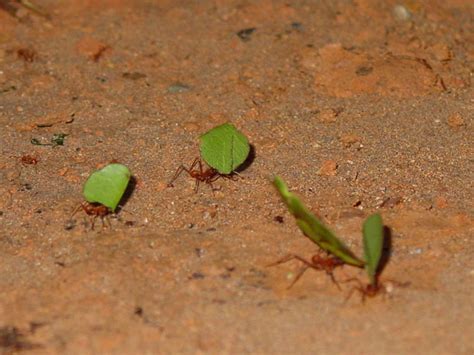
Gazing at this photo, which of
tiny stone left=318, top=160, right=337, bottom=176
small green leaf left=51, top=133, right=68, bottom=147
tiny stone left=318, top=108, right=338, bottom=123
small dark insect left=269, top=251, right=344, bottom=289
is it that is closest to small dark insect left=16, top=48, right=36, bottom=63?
small green leaf left=51, top=133, right=68, bottom=147

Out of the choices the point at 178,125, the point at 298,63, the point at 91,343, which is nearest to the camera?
the point at 91,343

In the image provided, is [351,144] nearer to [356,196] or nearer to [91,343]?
[356,196]

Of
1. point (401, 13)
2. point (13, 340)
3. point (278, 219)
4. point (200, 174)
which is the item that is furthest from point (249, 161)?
point (401, 13)

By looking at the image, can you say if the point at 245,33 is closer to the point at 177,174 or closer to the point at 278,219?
the point at 177,174

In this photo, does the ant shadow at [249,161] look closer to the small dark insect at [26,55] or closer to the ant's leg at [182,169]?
the ant's leg at [182,169]

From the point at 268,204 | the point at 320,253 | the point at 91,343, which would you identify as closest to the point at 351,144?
the point at 268,204

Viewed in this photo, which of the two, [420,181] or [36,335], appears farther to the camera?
[420,181]

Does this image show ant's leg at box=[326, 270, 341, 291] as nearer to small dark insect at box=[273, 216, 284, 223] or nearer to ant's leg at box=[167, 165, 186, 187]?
small dark insect at box=[273, 216, 284, 223]

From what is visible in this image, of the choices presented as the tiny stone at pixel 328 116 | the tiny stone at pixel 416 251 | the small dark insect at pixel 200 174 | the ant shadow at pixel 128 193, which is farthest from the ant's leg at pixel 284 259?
the tiny stone at pixel 328 116
